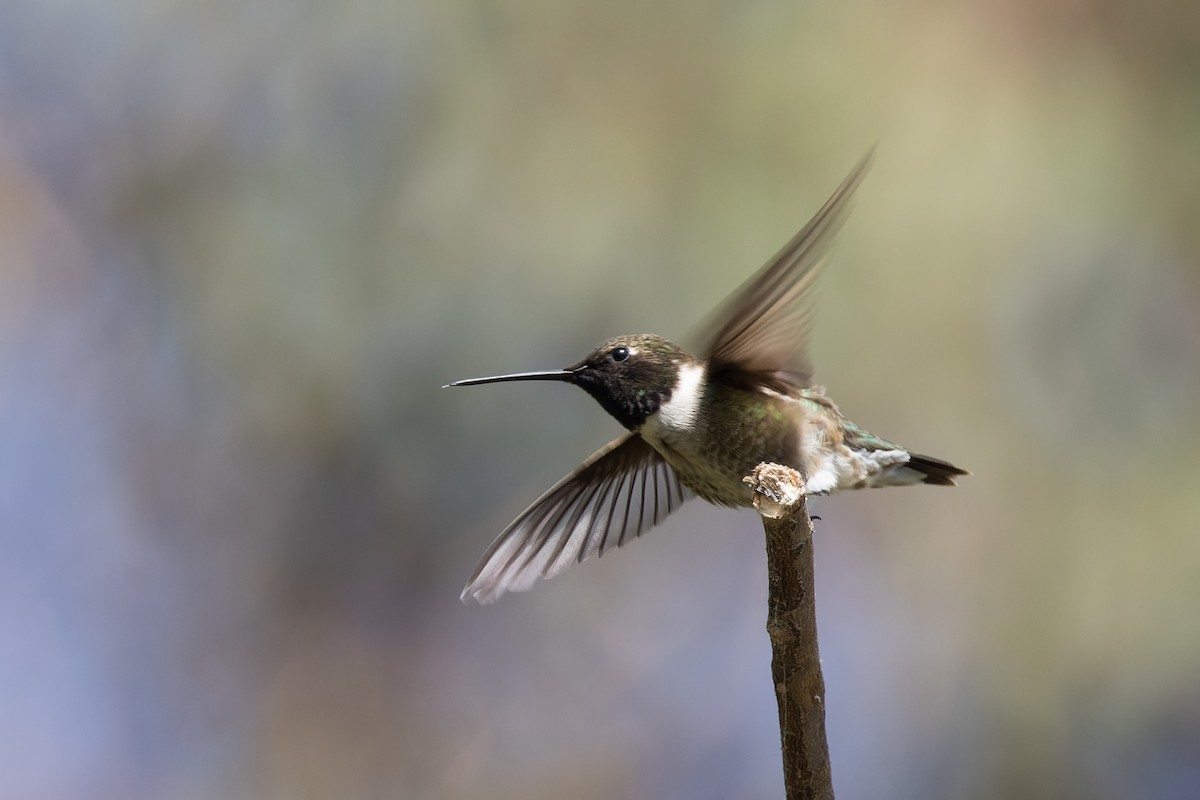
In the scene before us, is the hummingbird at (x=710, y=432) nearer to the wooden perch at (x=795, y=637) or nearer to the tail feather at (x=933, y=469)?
the tail feather at (x=933, y=469)

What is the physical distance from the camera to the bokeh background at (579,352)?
7.85 feet

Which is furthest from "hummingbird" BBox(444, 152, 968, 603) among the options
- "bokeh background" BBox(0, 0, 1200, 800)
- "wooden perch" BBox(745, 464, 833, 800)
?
"bokeh background" BBox(0, 0, 1200, 800)

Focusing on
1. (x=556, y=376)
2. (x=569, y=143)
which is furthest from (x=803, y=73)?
(x=556, y=376)

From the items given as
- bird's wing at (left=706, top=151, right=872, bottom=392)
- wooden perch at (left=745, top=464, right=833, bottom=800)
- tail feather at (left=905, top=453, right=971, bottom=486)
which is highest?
bird's wing at (left=706, top=151, right=872, bottom=392)

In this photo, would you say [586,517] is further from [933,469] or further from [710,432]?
[933,469]

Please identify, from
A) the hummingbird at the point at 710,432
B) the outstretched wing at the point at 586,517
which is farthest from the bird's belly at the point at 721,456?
the outstretched wing at the point at 586,517

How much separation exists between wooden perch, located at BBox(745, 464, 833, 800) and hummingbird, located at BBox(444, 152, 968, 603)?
21cm

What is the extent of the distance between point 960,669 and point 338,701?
143cm

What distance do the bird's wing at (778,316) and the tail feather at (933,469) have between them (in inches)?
15.0

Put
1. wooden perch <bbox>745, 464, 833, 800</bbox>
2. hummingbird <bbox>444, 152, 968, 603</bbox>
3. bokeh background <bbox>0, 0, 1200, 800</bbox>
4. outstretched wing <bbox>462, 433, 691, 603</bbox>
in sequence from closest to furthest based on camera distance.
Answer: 1. wooden perch <bbox>745, 464, 833, 800</bbox>
2. hummingbird <bbox>444, 152, 968, 603</bbox>
3. outstretched wing <bbox>462, 433, 691, 603</bbox>
4. bokeh background <bbox>0, 0, 1200, 800</bbox>

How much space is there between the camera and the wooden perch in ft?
3.79

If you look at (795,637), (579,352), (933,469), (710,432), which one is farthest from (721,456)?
(579,352)

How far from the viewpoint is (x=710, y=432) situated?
147cm

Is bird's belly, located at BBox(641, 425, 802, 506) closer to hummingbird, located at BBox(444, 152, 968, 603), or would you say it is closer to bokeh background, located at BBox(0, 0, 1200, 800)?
hummingbird, located at BBox(444, 152, 968, 603)
